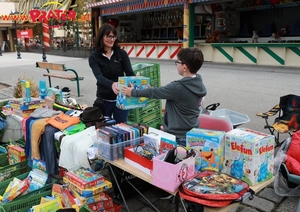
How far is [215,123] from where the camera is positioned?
3113mm

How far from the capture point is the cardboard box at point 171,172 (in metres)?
2.04

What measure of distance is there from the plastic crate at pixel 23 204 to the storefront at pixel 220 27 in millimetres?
10773

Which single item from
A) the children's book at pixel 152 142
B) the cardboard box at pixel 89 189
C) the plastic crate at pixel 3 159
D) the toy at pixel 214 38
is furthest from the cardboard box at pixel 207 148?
the toy at pixel 214 38

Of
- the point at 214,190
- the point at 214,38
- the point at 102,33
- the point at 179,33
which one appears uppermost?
the point at 179,33

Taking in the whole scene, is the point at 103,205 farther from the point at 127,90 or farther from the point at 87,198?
the point at 127,90

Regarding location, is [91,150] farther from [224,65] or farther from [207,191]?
[224,65]

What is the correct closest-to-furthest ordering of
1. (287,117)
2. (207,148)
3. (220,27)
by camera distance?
(207,148), (287,117), (220,27)

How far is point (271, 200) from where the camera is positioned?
3.18 meters

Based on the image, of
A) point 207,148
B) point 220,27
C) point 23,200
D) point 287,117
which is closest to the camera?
point 207,148

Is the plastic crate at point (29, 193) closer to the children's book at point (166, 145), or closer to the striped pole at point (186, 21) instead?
the children's book at point (166, 145)

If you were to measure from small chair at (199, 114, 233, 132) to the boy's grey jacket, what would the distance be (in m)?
0.26

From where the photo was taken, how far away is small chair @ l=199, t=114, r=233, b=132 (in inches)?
120

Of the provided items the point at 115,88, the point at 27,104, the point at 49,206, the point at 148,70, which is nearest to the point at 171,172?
the point at 49,206

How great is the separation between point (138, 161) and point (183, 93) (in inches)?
29.6
